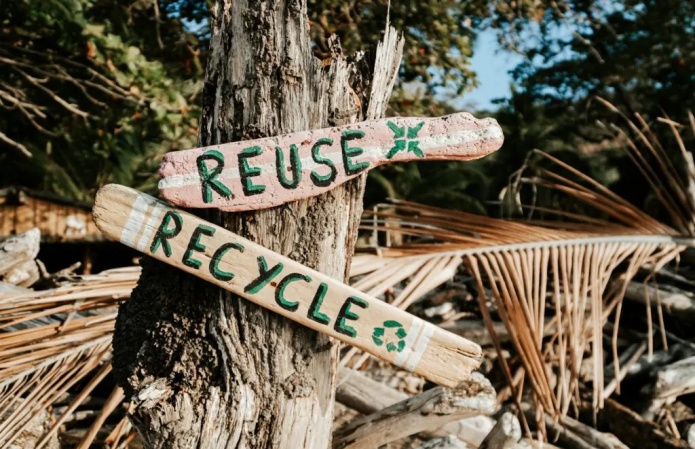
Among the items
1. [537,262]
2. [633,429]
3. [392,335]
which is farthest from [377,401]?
[392,335]

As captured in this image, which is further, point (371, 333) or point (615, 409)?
point (615, 409)

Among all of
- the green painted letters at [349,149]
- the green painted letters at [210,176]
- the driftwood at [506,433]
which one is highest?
the green painted letters at [349,149]

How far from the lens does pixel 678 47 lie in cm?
1008

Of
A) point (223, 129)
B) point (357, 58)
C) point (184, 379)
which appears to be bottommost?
point (184, 379)

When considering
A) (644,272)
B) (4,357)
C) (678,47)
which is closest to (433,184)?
(678,47)

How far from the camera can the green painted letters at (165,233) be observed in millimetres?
1694

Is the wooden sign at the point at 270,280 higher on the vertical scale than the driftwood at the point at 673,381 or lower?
higher

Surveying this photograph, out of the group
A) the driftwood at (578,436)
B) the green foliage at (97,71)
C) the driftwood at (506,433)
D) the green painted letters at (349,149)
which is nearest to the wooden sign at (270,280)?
the green painted letters at (349,149)

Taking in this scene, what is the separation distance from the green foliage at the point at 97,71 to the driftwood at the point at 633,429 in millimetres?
3575

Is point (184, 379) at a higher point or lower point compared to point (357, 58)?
lower

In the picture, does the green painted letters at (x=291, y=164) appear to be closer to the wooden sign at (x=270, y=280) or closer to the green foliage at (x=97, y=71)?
the wooden sign at (x=270, y=280)

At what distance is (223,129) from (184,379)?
0.62 metres

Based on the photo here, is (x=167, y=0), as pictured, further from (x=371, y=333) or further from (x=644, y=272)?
(x=371, y=333)

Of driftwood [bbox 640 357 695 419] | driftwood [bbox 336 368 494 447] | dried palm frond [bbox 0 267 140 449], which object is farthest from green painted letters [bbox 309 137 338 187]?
driftwood [bbox 640 357 695 419]
